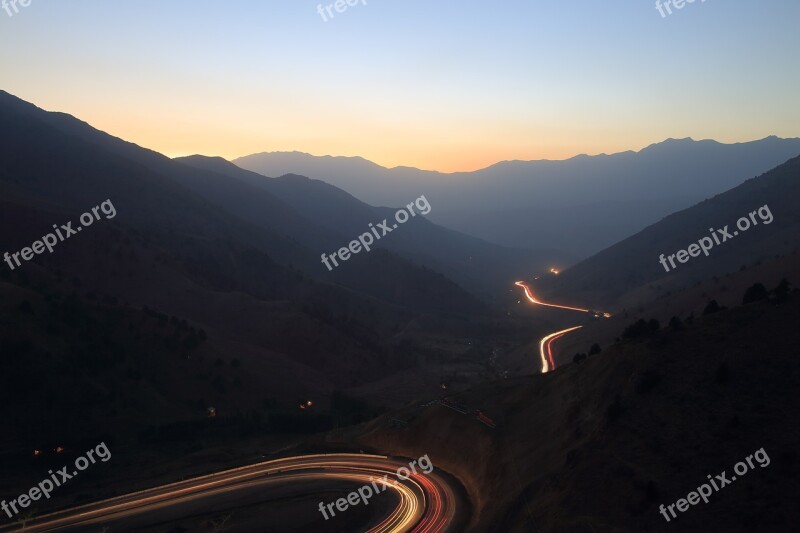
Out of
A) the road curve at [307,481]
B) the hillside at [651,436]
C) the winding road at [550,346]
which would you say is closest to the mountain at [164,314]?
the road curve at [307,481]

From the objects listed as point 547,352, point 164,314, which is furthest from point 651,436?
point 164,314

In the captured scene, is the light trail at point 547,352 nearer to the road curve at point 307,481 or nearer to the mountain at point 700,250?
the road curve at point 307,481

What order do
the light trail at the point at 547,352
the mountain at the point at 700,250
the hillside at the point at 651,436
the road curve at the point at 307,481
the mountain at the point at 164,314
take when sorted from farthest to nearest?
the mountain at the point at 700,250
the light trail at the point at 547,352
the mountain at the point at 164,314
the road curve at the point at 307,481
the hillside at the point at 651,436

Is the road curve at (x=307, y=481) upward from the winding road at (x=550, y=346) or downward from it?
upward

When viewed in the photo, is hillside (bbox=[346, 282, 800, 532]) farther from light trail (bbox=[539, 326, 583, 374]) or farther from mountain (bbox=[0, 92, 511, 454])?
mountain (bbox=[0, 92, 511, 454])

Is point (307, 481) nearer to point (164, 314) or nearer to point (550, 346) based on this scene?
point (164, 314)

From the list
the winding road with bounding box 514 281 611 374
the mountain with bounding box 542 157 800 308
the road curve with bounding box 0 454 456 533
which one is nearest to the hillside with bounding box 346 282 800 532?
the road curve with bounding box 0 454 456 533
